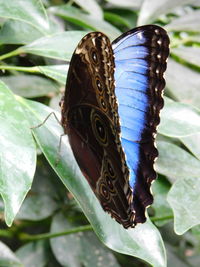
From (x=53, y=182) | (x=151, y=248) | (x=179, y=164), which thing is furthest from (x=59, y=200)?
(x=151, y=248)

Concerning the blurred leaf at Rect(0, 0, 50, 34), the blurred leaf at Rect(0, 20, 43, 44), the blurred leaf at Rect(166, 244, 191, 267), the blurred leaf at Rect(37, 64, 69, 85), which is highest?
the blurred leaf at Rect(0, 0, 50, 34)

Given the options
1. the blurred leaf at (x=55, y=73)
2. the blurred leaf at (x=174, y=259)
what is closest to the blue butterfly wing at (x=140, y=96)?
the blurred leaf at (x=55, y=73)

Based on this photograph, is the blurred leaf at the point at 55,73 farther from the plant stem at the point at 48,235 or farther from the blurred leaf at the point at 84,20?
the plant stem at the point at 48,235

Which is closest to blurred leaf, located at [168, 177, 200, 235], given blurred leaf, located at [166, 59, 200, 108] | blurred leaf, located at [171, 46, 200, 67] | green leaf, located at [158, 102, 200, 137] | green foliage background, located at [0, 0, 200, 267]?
green foliage background, located at [0, 0, 200, 267]

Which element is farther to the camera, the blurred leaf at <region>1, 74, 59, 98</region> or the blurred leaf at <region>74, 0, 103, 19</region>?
the blurred leaf at <region>74, 0, 103, 19</region>

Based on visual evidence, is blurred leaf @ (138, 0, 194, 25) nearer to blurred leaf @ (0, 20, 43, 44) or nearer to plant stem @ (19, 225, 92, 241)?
blurred leaf @ (0, 20, 43, 44)

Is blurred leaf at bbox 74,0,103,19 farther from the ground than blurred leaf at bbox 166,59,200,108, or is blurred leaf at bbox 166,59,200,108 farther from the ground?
blurred leaf at bbox 74,0,103,19
